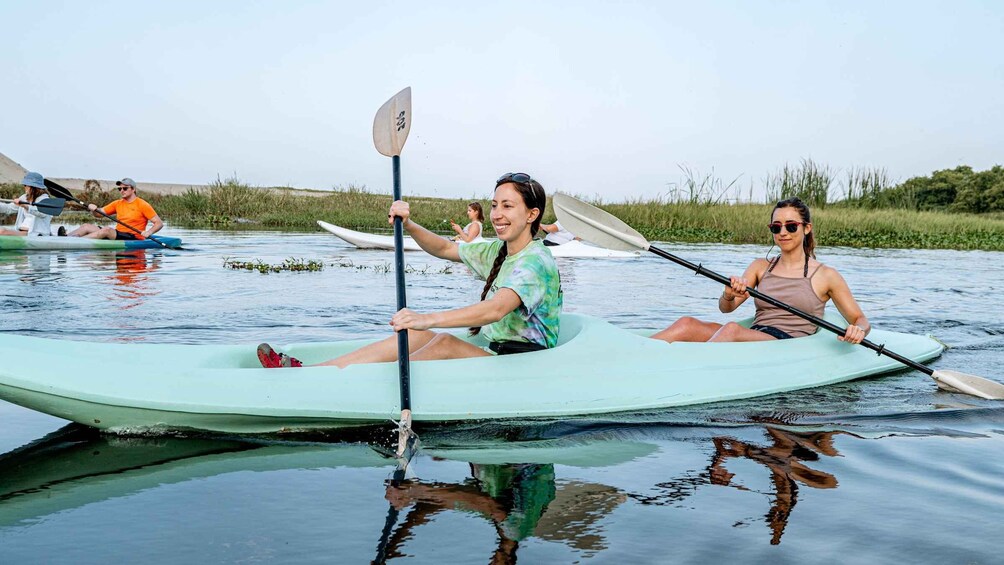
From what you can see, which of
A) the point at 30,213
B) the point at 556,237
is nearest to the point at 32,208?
the point at 30,213

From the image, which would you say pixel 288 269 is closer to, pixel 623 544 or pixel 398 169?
pixel 398 169

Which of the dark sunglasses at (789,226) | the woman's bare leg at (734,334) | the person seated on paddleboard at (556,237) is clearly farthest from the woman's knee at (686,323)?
the person seated on paddleboard at (556,237)

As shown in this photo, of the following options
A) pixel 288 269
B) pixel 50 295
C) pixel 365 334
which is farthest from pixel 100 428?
pixel 288 269

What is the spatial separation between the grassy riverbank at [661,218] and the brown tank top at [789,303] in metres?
12.9

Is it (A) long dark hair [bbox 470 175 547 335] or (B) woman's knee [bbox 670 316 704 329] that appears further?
(B) woman's knee [bbox 670 316 704 329]

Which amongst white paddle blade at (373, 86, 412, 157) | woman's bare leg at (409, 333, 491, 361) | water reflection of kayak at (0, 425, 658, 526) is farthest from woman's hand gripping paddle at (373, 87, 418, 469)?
woman's bare leg at (409, 333, 491, 361)

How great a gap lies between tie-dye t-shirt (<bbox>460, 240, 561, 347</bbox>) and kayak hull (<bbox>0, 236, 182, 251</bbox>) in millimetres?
10109

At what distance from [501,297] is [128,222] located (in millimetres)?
11077

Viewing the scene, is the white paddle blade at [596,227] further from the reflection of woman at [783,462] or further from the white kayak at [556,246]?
the white kayak at [556,246]

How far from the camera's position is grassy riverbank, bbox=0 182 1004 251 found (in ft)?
60.5

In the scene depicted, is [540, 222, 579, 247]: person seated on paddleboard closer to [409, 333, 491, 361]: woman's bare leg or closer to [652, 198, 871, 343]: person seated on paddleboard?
[652, 198, 871, 343]: person seated on paddleboard

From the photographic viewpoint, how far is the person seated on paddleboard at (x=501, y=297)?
347cm

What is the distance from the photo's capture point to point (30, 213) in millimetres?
12219

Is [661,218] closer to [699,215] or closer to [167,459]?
[699,215]
